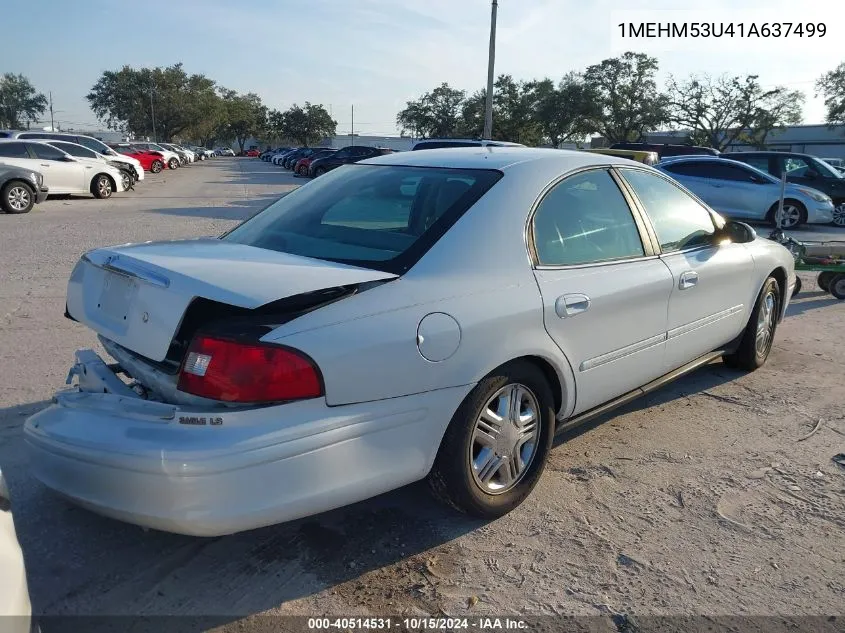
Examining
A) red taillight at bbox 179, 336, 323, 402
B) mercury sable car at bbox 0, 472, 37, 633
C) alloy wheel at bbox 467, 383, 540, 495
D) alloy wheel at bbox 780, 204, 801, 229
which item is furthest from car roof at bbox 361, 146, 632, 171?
alloy wheel at bbox 780, 204, 801, 229

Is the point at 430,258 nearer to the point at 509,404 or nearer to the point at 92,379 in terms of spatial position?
the point at 509,404

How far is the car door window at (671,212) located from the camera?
413 cm

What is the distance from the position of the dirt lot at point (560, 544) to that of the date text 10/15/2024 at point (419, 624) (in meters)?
0.05

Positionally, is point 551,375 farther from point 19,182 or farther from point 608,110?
point 608,110

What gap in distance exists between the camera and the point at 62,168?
1842cm

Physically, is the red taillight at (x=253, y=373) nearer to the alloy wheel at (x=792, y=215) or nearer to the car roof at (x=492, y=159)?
the car roof at (x=492, y=159)

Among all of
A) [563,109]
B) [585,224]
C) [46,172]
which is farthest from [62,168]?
[563,109]

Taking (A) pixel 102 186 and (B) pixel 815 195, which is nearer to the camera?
(B) pixel 815 195

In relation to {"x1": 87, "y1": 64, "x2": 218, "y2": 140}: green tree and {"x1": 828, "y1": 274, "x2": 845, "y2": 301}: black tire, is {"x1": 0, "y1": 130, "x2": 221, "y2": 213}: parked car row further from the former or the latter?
{"x1": 87, "y1": 64, "x2": 218, "y2": 140}: green tree

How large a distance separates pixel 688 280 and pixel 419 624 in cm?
259

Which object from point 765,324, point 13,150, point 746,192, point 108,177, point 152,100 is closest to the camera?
point 765,324

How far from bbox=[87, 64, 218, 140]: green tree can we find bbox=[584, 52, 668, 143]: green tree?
4861 centimetres

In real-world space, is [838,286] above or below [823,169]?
below

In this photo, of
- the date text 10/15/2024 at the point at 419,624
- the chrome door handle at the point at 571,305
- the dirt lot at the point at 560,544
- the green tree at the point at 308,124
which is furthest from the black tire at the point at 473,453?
the green tree at the point at 308,124
